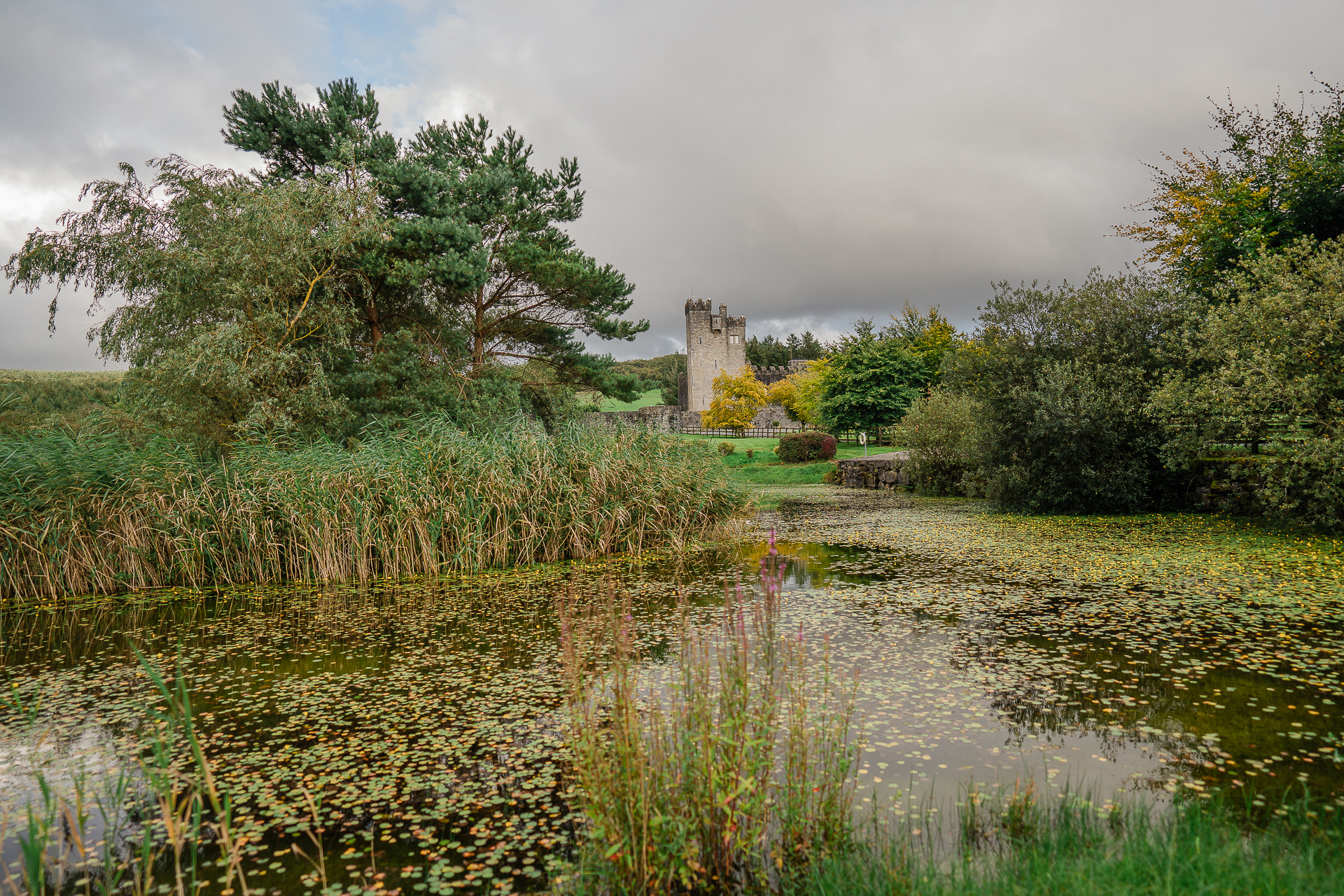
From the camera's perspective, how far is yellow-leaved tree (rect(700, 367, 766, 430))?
33.3 metres

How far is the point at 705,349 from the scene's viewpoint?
49688 millimetres

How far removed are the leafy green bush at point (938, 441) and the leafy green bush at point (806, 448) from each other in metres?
6.78

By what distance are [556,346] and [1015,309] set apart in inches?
323

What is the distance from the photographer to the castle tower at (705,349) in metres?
49.4

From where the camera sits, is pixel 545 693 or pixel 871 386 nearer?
pixel 545 693

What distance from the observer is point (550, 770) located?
3.15 metres

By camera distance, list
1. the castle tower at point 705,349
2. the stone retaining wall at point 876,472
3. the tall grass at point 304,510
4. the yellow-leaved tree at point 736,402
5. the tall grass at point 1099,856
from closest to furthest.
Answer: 1. the tall grass at point 1099,856
2. the tall grass at point 304,510
3. the stone retaining wall at point 876,472
4. the yellow-leaved tree at point 736,402
5. the castle tower at point 705,349

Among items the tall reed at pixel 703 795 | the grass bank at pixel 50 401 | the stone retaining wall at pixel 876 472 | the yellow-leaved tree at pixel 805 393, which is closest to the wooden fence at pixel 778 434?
the stone retaining wall at pixel 876 472

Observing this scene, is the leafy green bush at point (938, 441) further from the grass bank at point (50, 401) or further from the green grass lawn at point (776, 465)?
the grass bank at point (50, 401)

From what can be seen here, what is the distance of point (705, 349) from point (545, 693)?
4641 centimetres

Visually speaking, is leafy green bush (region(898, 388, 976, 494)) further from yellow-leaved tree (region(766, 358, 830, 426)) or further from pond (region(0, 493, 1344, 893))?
yellow-leaved tree (region(766, 358, 830, 426))

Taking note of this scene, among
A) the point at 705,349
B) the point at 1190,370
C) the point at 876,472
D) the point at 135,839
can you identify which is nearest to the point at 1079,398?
the point at 1190,370

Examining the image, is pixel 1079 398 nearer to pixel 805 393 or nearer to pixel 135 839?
pixel 135 839

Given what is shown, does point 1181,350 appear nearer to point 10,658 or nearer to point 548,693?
point 548,693
